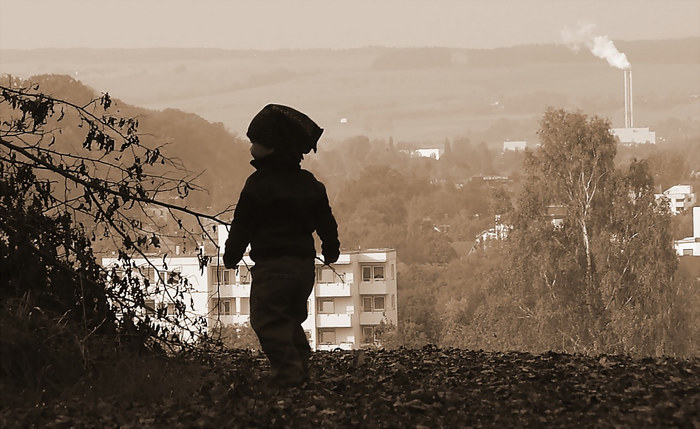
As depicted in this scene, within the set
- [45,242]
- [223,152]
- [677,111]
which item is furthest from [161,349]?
[677,111]

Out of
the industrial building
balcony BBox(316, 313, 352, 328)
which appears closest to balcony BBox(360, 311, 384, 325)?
balcony BBox(316, 313, 352, 328)

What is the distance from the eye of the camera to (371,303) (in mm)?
67750

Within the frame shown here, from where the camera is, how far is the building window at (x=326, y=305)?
6669 cm

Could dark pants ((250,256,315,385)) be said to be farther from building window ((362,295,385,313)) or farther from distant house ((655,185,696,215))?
distant house ((655,185,696,215))

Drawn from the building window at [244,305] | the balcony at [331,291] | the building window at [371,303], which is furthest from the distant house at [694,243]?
the building window at [244,305]

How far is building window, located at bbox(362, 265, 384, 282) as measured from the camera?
67.6 metres

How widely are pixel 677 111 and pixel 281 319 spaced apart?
109 m

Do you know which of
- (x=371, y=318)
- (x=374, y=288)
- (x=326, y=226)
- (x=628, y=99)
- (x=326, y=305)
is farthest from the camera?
(x=628, y=99)

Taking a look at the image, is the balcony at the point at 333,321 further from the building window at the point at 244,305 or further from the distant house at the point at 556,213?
the distant house at the point at 556,213

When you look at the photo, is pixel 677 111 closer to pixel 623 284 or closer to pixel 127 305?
pixel 623 284

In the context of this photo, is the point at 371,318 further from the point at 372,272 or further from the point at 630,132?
the point at 630,132

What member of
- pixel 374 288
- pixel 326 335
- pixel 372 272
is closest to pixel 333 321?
pixel 326 335

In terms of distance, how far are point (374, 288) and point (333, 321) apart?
13.8 feet

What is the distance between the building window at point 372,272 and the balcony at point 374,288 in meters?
0.25
